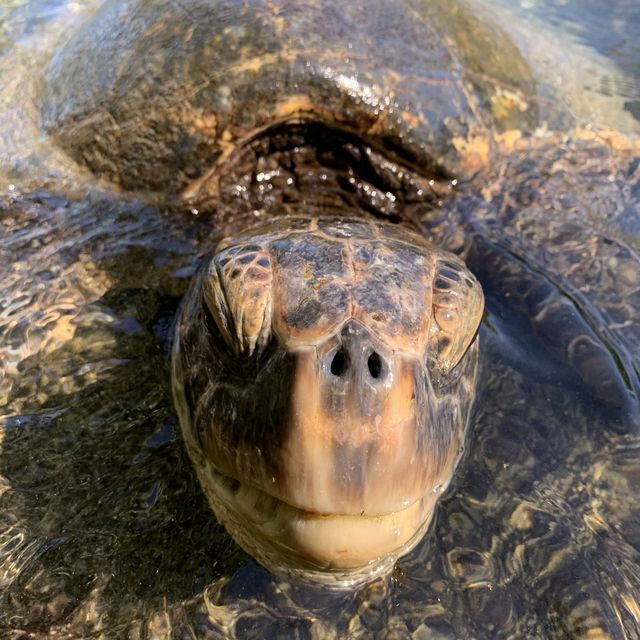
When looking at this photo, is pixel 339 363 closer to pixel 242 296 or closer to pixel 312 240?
pixel 242 296

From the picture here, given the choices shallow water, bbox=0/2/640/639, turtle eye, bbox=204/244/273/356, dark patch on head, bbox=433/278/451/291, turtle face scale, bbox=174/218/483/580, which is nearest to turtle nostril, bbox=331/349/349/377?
turtle face scale, bbox=174/218/483/580

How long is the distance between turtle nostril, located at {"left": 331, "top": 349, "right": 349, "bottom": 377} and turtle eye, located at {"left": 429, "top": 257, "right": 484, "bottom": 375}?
0.94 feet

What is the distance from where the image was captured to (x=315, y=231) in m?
1.69

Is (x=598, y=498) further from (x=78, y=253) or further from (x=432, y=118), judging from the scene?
(x=78, y=253)

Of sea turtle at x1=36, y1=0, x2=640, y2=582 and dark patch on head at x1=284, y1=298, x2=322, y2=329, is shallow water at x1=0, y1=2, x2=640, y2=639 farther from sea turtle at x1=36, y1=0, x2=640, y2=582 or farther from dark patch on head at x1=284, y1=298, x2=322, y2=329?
dark patch on head at x1=284, y1=298, x2=322, y2=329

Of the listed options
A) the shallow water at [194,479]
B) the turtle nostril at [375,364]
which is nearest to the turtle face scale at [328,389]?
the turtle nostril at [375,364]

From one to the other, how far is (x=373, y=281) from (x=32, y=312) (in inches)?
54.8

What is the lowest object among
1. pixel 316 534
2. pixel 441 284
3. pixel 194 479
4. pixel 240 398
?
pixel 194 479

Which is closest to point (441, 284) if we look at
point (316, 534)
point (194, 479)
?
point (316, 534)

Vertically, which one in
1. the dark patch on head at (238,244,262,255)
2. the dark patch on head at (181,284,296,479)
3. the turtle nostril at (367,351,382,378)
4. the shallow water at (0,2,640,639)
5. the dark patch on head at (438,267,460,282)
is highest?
the turtle nostril at (367,351,382,378)

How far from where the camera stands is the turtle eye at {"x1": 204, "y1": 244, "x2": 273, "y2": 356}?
1.45 m

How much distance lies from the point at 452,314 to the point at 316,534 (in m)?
0.58

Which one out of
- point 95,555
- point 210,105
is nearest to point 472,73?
point 210,105

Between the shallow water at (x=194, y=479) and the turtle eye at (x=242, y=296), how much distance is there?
55 centimetres
